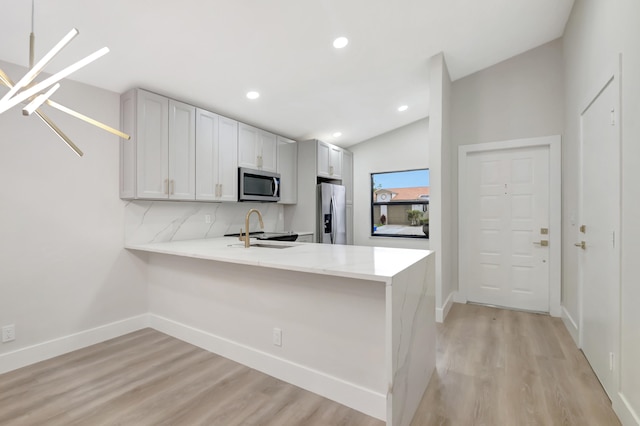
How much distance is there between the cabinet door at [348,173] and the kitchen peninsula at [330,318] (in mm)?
3063

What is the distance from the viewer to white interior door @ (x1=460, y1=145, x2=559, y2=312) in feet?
12.4

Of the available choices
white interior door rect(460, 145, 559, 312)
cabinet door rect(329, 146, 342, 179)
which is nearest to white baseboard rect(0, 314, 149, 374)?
cabinet door rect(329, 146, 342, 179)

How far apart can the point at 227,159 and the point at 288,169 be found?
1.27 meters

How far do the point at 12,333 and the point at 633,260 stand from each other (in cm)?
412

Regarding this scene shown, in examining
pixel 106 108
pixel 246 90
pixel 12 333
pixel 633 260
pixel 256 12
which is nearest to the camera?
pixel 633 260

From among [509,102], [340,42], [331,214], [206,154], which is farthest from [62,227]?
[509,102]

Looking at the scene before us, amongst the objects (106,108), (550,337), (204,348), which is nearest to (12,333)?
(204,348)

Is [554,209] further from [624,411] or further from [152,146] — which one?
[152,146]

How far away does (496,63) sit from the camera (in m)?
3.95

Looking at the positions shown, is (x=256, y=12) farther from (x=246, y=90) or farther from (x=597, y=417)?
(x=597, y=417)

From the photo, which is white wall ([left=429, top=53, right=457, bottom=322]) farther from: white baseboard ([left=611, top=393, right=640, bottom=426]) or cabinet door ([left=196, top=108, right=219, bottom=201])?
cabinet door ([left=196, top=108, right=219, bottom=201])

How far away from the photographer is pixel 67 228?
2719 mm

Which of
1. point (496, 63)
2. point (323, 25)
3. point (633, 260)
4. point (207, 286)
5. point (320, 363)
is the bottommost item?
point (320, 363)

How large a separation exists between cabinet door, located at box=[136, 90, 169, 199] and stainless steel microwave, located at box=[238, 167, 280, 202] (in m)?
0.96
